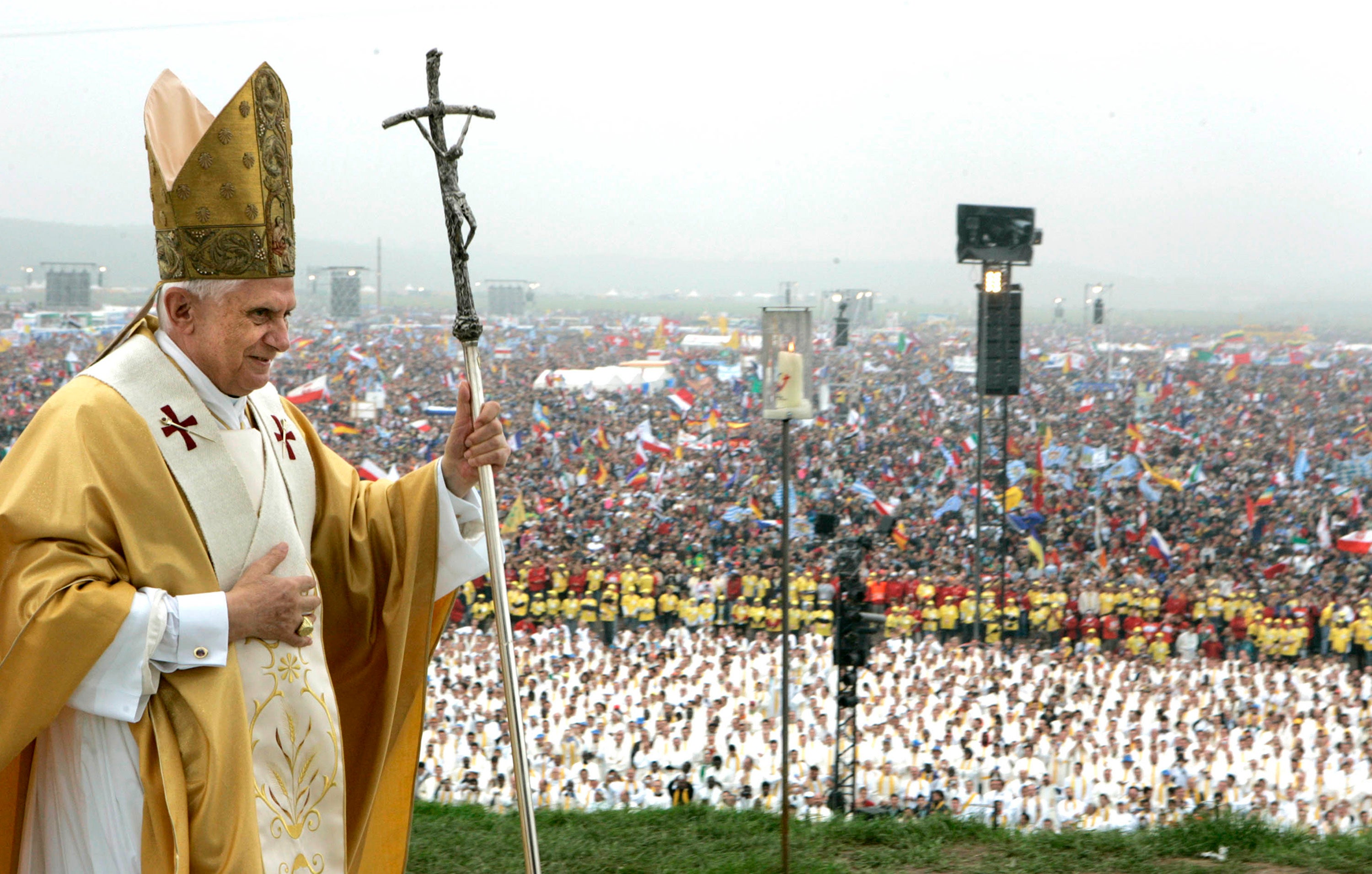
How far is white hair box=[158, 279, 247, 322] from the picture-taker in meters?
1.81

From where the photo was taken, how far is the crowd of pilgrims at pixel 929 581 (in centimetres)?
857

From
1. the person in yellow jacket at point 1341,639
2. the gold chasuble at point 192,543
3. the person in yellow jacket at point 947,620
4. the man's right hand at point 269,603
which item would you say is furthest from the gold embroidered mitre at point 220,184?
the person in yellow jacket at point 1341,639

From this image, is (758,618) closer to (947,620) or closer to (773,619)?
(773,619)

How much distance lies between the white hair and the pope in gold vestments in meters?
0.01

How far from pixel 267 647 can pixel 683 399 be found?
2754cm

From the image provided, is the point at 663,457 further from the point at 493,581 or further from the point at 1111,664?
the point at 493,581

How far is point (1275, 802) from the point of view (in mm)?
7770

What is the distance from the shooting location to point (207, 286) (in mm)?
1826

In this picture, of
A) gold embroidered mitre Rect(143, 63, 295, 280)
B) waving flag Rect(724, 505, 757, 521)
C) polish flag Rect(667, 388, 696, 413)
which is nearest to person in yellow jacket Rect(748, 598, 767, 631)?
waving flag Rect(724, 505, 757, 521)

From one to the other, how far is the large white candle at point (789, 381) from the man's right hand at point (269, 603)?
4.06 m

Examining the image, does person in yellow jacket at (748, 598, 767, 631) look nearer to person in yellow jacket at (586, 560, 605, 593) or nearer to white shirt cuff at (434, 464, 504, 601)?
person in yellow jacket at (586, 560, 605, 593)

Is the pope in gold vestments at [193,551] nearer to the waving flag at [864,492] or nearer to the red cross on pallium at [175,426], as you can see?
the red cross on pallium at [175,426]

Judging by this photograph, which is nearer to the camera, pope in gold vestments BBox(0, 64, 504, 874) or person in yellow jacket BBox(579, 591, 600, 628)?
pope in gold vestments BBox(0, 64, 504, 874)

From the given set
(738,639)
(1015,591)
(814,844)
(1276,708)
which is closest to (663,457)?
(1015,591)
